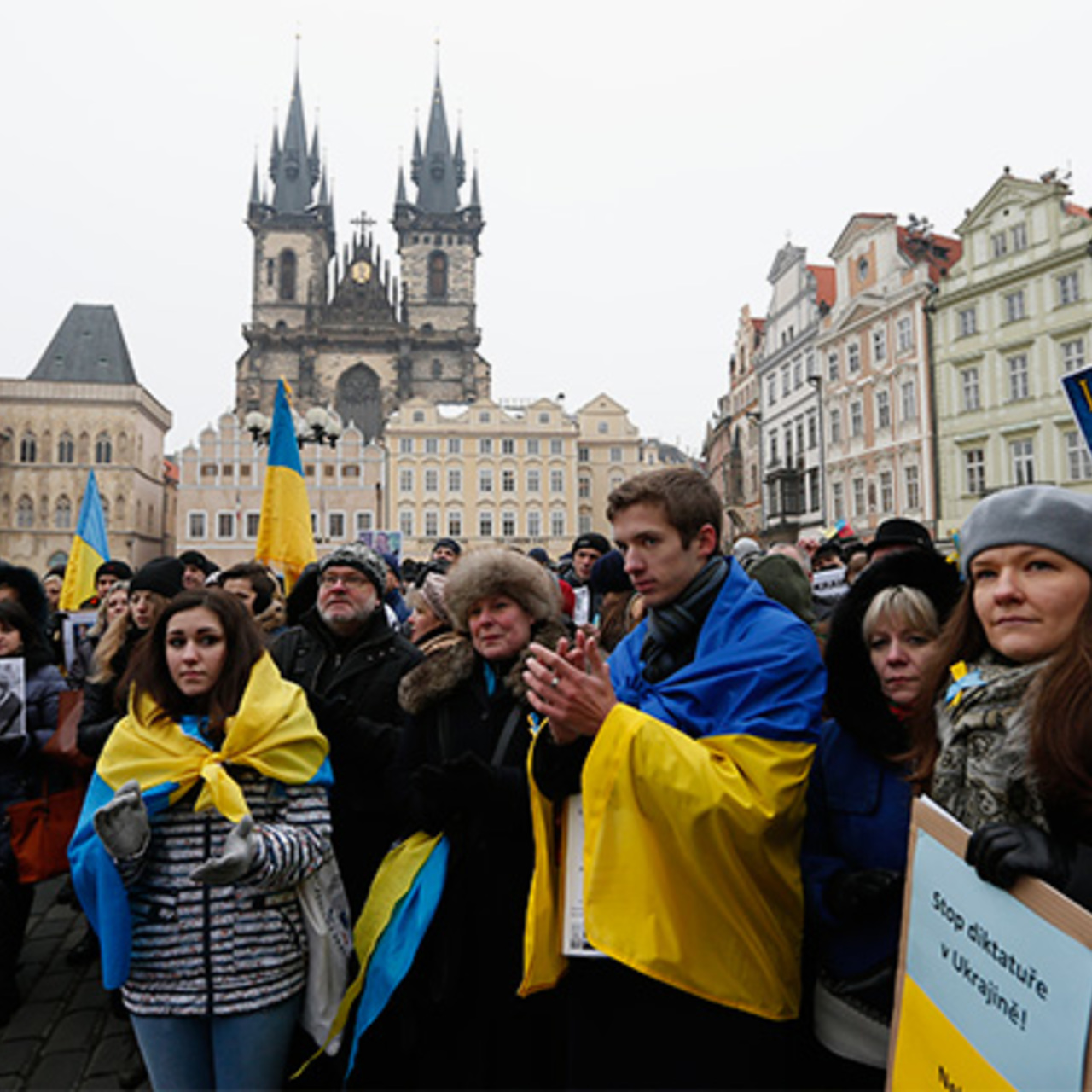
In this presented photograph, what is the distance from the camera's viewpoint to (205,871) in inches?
87.7

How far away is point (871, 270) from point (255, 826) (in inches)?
1289

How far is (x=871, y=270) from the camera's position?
30.2 meters

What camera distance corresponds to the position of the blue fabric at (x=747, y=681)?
2.02 m

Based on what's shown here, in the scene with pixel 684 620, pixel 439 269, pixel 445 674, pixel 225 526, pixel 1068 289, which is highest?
pixel 439 269

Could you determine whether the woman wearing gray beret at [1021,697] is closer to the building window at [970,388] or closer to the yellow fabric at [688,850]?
the yellow fabric at [688,850]

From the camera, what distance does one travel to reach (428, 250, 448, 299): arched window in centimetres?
7075

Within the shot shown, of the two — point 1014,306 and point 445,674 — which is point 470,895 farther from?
point 1014,306

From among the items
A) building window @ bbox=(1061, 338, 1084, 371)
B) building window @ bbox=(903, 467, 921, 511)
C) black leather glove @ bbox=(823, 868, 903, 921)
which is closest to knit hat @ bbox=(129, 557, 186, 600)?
black leather glove @ bbox=(823, 868, 903, 921)

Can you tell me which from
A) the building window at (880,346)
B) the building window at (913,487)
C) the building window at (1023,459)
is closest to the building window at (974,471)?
the building window at (1023,459)

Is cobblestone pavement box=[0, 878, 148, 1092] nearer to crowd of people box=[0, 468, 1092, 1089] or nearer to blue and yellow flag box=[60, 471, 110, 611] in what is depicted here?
crowd of people box=[0, 468, 1092, 1089]

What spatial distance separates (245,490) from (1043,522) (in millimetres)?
55647

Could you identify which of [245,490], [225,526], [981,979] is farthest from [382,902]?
[245,490]

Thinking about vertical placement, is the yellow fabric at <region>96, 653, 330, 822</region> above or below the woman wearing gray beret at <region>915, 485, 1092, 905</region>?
below

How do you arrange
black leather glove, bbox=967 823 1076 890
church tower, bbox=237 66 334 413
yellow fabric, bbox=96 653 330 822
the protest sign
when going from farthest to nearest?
church tower, bbox=237 66 334 413, yellow fabric, bbox=96 653 330 822, black leather glove, bbox=967 823 1076 890, the protest sign
